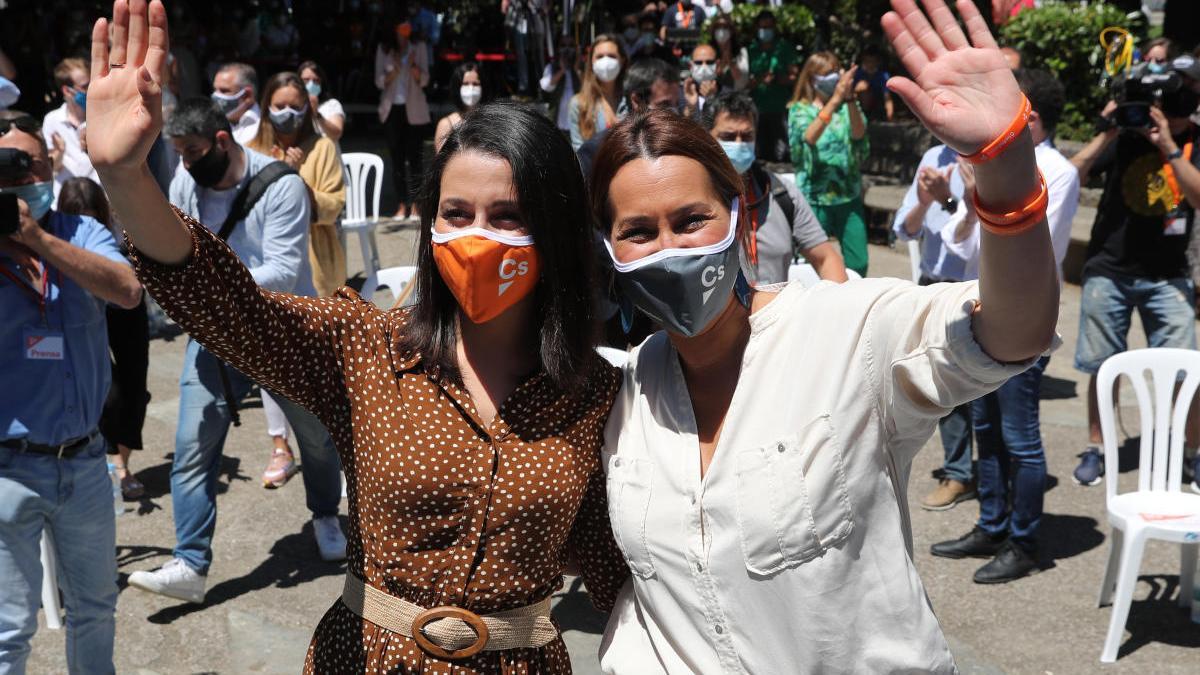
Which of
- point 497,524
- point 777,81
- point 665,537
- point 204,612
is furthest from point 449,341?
point 777,81

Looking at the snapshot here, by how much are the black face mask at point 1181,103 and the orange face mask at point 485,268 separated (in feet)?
15.1

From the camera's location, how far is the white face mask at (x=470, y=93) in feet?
31.3

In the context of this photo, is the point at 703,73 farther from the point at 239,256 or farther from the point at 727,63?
the point at 239,256

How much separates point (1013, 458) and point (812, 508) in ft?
11.8

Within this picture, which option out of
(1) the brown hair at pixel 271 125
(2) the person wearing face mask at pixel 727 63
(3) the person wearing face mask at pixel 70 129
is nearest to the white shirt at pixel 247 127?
(1) the brown hair at pixel 271 125

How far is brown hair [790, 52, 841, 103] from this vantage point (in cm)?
848

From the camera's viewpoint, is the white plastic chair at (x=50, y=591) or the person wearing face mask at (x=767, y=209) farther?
the person wearing face mask at (x=767, y=209)

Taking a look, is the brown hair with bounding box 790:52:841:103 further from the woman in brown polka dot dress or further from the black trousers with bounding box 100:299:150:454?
the woman in brown polka dot dress

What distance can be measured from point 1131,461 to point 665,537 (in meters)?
5.29

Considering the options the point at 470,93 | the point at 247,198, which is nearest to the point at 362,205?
the point at 470,93

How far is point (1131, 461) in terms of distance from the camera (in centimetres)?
649

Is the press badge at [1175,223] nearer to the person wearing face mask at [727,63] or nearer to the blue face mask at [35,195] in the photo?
the blue face mask at [35,195]

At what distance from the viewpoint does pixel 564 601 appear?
16.1 feet

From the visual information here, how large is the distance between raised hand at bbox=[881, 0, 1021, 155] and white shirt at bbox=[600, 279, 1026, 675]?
1.00 feet
